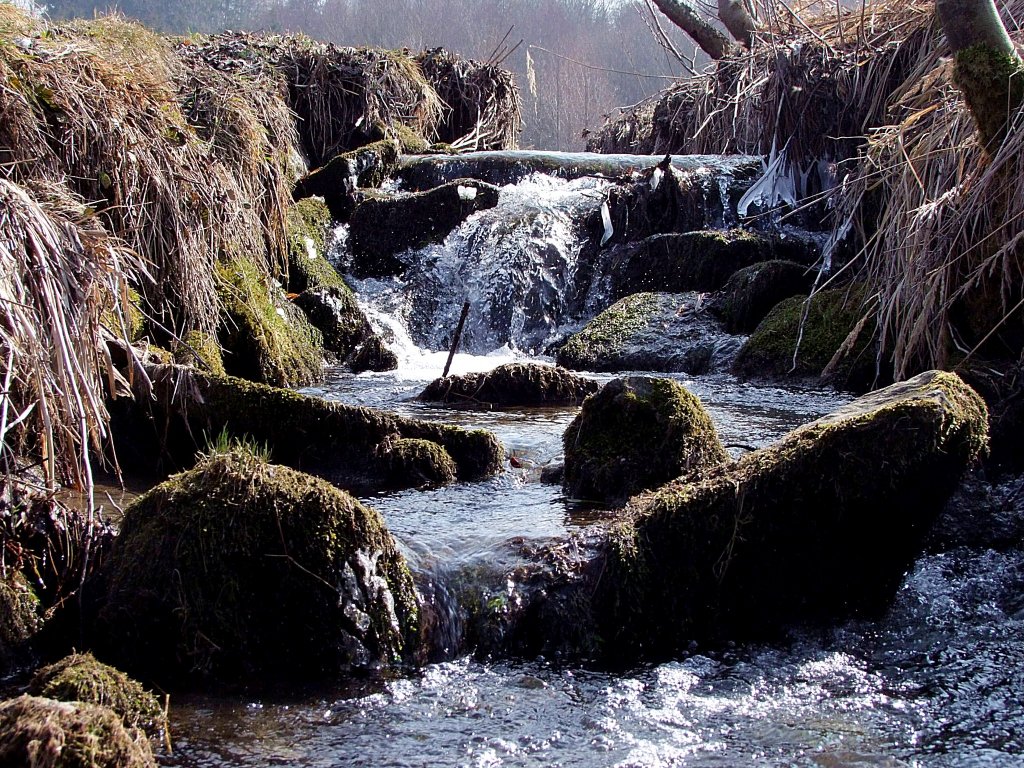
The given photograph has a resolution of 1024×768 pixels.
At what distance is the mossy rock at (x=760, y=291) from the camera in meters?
7.99

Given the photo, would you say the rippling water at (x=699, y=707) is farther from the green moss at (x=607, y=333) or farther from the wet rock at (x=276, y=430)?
the green moss at (x=607, y=333)

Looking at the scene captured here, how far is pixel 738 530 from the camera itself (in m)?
3.29

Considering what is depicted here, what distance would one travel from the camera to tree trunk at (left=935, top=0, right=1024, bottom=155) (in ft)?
16.2

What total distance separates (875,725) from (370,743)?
4.27 ft

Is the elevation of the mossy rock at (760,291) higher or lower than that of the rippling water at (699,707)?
higher

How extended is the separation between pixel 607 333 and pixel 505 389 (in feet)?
A: 6.95

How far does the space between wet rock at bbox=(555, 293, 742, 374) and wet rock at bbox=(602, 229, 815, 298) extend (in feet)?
1.46

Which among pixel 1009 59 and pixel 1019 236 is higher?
pixel 1009 59

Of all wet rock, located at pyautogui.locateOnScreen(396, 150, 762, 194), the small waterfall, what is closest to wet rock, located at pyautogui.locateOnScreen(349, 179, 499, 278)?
the small waterfall

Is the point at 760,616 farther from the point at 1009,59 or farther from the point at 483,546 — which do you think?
the point at 1009,59

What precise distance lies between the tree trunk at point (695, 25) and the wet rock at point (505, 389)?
8332 mm

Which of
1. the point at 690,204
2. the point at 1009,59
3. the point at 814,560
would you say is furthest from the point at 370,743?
the point at 690,204

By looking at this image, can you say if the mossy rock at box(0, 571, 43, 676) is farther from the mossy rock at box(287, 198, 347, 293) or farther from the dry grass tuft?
the dry grass tuft

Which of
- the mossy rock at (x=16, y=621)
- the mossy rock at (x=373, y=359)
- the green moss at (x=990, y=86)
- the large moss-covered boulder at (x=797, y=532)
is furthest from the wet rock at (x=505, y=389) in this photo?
the mossy rock at (x=16, y=621)
